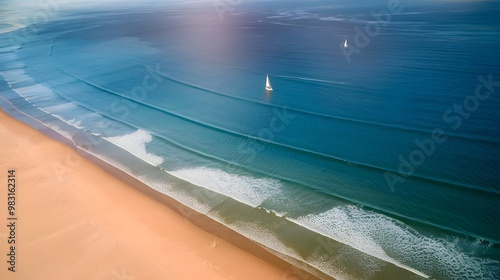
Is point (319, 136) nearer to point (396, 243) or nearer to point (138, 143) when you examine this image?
point (396, 243)

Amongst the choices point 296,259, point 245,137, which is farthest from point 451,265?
point 245,137

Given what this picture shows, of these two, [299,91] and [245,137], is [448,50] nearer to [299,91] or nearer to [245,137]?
[299,91]

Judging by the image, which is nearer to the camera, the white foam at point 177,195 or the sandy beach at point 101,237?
the sandy beach at point 101,237

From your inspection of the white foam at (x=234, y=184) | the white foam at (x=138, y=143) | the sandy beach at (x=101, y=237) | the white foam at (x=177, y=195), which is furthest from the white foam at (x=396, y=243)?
the white foam at (x=138, y=143)

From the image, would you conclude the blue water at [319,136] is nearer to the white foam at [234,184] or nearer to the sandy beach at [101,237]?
the white foam at [234,184]


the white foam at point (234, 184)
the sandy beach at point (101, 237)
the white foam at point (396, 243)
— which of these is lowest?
the sandy beach at point (101, 237)

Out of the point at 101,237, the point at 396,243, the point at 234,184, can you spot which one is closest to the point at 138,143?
the point at 234,184

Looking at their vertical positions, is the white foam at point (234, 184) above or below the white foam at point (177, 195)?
above
